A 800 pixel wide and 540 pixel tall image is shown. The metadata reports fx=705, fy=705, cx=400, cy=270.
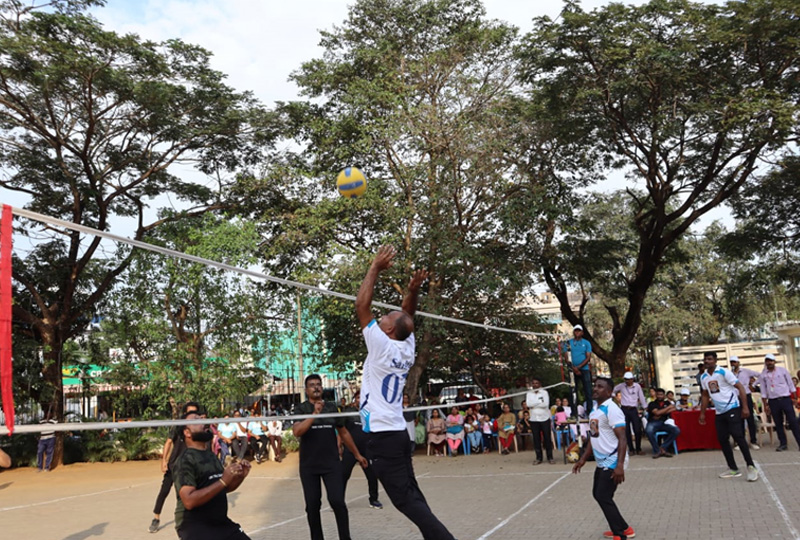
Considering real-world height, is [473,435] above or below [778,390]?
below

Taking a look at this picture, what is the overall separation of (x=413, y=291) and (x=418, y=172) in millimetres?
15039

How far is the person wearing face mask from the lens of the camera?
454 centimetres

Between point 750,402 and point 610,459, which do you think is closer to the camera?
point 610,459

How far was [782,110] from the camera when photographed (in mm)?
18141

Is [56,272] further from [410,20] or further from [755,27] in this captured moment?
[755,27]

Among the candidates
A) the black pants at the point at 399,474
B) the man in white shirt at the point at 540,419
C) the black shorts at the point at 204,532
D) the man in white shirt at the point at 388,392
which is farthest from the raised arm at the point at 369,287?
the man in white shirt at the point at 540,419

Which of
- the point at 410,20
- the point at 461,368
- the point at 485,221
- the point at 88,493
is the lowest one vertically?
the point at 88,493

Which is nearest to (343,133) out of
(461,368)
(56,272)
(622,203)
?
(461,368)

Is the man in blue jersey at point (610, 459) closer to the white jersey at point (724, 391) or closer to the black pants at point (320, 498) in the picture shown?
the black pants at point (320, 498)

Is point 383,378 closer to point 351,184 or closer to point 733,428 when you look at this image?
point 351,184

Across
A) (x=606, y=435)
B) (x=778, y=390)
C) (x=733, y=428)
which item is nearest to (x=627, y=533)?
(x=606, y=435)

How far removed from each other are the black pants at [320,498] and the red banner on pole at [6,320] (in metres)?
3.14

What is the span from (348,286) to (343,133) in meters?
5.02

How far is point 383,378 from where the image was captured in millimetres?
5195
